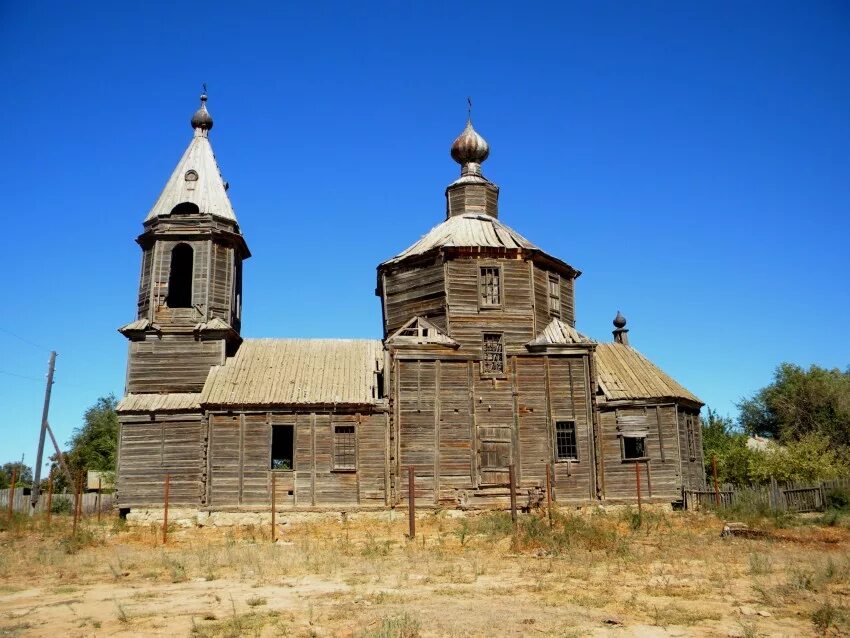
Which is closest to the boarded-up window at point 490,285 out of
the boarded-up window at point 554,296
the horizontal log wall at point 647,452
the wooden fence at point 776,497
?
the boarded-up window at point 554,296

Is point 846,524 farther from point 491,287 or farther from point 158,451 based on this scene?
point 158,451

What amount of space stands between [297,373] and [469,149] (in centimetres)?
1408

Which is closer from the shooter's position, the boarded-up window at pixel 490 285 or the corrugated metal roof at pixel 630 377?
the boarded-up window at pixel 490 285

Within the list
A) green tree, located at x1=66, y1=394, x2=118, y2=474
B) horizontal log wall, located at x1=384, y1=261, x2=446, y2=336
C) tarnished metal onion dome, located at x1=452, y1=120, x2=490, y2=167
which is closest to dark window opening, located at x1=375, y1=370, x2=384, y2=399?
horizontal log wall, located at x1=384, y1=261, x2=446, y2=336

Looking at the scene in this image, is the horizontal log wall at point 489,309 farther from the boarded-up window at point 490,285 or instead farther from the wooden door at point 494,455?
the wooden door at point 494,455

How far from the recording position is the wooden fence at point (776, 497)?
26.0 m

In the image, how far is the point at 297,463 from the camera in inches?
1038

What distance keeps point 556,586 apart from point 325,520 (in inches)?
551

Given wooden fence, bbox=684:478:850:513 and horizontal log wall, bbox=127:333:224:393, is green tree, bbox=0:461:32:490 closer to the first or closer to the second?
horizontal log wall, bbox=127:333:224:393

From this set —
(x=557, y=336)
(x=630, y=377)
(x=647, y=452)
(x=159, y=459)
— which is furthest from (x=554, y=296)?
(x=159, y=459)

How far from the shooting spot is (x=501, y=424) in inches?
1067

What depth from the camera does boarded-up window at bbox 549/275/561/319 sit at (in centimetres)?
2983

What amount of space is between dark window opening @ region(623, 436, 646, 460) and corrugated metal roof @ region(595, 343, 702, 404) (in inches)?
67.6

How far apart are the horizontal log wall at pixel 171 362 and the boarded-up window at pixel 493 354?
10.5 meters
